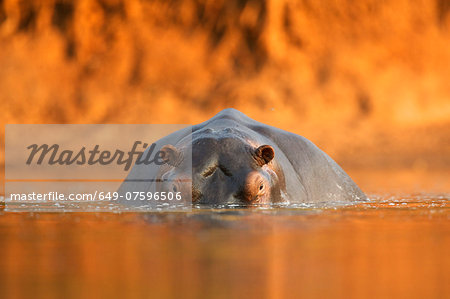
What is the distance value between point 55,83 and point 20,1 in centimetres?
450

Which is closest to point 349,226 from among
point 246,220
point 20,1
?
point 246,220

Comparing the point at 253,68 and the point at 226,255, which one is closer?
the point at 226,255

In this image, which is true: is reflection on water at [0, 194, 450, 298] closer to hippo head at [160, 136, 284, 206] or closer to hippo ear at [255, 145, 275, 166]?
hippo head at [160, 136, 284, 206]

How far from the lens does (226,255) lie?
12.8ft

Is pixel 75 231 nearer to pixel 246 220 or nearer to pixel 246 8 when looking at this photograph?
pixel 246 220

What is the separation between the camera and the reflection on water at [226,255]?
9.99 feet

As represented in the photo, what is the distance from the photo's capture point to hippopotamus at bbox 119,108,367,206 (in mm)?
6746

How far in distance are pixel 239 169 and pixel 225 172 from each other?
12 centimetres

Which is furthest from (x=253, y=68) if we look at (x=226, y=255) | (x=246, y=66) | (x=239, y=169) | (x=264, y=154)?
(x=226, y=255)

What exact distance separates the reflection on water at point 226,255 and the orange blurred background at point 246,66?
86.5ft

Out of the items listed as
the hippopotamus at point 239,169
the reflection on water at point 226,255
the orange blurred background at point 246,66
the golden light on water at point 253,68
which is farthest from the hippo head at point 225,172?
A: the orange blurred background at point 246,66

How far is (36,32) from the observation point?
35812 mm

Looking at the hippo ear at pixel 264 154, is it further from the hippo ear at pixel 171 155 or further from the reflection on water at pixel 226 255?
the reflection on water at pixel 226 255

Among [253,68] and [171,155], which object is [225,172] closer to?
[171,155]
